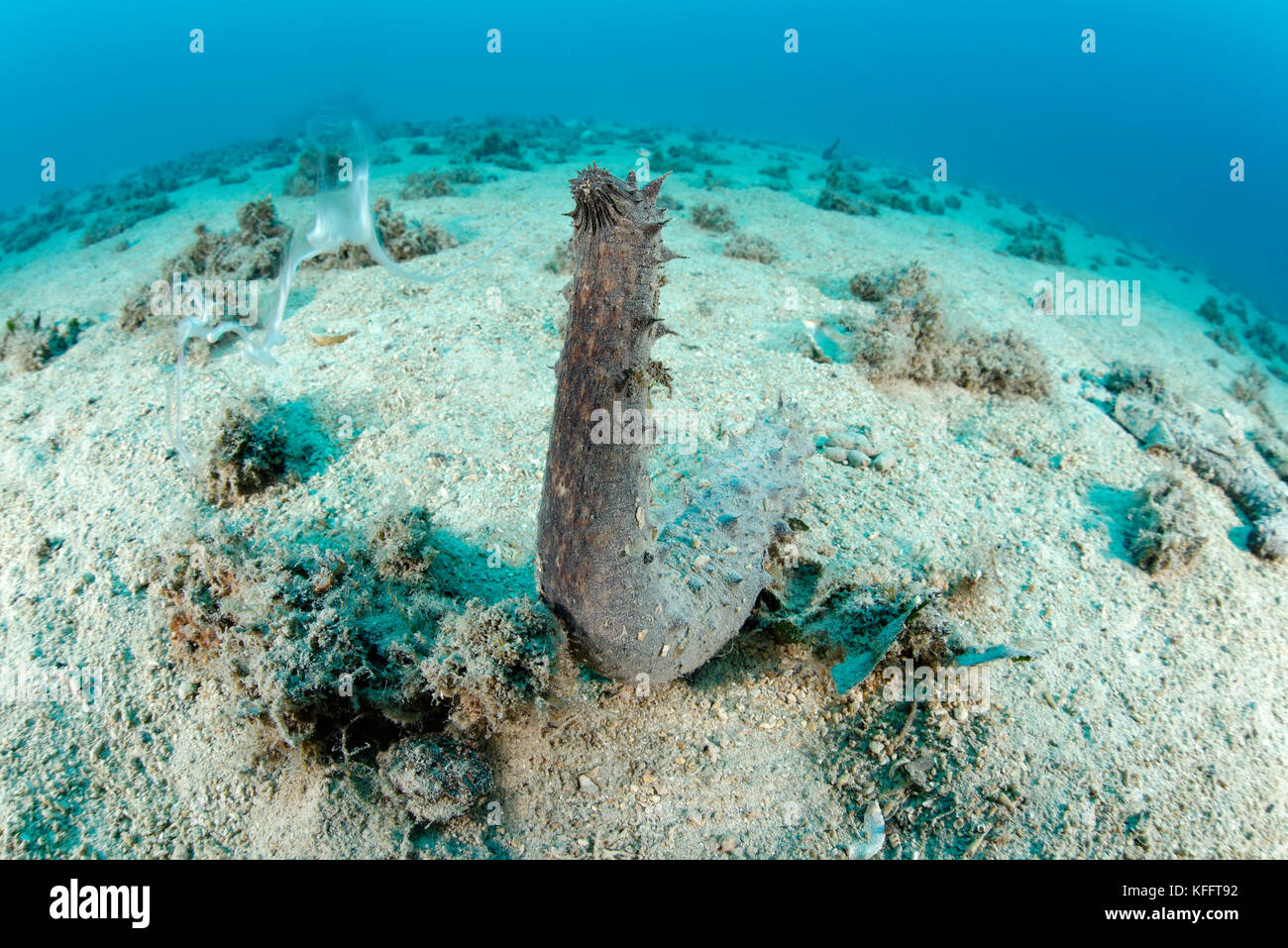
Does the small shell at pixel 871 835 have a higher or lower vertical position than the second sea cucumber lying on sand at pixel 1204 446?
lower

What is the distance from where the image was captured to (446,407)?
5500 millimetres

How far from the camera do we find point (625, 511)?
8.16ft

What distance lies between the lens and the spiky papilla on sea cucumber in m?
2.03

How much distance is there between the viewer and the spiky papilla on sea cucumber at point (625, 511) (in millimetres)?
2028
